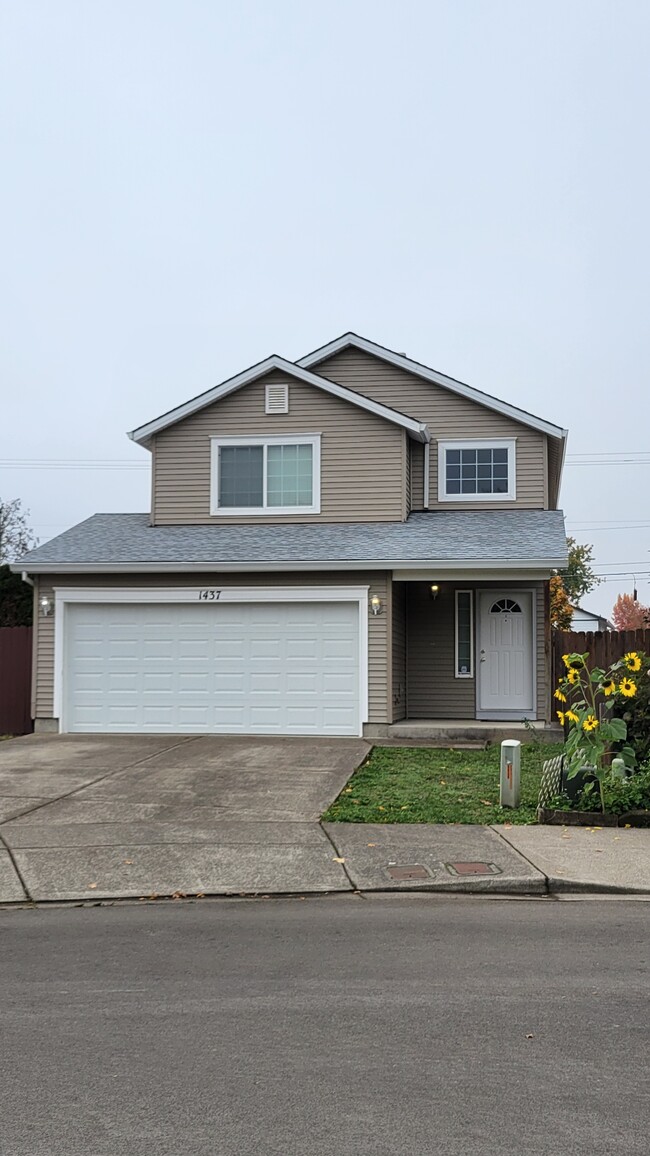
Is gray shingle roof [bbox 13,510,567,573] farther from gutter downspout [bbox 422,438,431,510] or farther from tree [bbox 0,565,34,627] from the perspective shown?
tree [bbox 0,565,34,627]

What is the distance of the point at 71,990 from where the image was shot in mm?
5566

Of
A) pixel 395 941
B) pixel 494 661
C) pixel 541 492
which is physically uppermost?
pixel 541 492

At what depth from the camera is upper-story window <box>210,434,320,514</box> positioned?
19.5 meters

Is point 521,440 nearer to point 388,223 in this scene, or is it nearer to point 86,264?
point 388,223

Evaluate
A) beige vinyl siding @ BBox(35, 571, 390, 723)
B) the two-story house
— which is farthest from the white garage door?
beige vinyl siding @ BBox(35, 571, 390, 723)

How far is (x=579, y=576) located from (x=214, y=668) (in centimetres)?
4485

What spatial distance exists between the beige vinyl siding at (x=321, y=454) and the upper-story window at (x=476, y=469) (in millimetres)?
1691

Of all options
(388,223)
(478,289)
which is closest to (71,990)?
(388,223)

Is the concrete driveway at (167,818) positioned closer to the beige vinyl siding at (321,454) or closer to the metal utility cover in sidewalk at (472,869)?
the metal utility cover in sidewalk at (472,869)

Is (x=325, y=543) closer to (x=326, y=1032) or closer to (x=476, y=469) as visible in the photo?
(x=476, y=469)

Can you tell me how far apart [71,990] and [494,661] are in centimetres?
1408

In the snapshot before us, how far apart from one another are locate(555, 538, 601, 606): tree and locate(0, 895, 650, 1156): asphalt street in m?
50.0

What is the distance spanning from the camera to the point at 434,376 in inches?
819

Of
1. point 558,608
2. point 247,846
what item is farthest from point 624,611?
point 247,846
